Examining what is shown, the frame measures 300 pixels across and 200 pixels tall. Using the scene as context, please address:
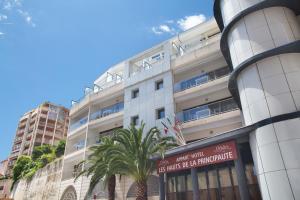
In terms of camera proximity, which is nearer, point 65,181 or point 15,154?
point 65,181

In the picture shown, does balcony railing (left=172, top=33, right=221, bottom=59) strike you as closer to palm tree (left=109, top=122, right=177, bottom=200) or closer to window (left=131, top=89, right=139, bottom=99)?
window (left=131, top=89, right=139, bottom=99)

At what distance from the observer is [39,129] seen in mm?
78375

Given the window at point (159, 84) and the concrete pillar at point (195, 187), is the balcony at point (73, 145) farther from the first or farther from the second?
the concrete pillar at point (195, 187)

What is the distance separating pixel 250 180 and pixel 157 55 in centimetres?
1905

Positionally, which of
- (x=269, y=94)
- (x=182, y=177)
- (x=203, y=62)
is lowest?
(x=182, y=177)

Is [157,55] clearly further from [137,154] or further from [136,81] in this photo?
[137,154]

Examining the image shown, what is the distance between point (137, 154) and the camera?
1892 cm

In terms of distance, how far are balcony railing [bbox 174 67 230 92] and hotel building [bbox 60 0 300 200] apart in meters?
0.11

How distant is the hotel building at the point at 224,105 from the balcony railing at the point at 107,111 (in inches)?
7.2

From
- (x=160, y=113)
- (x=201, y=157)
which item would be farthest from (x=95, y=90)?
(x=201, y=157)

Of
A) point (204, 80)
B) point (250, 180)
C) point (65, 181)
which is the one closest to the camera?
point (250, 180)

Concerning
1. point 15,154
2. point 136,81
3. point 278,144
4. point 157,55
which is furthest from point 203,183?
point 15,154

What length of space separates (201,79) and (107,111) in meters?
12.6

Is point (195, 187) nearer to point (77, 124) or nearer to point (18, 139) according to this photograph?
point (77, 124)
